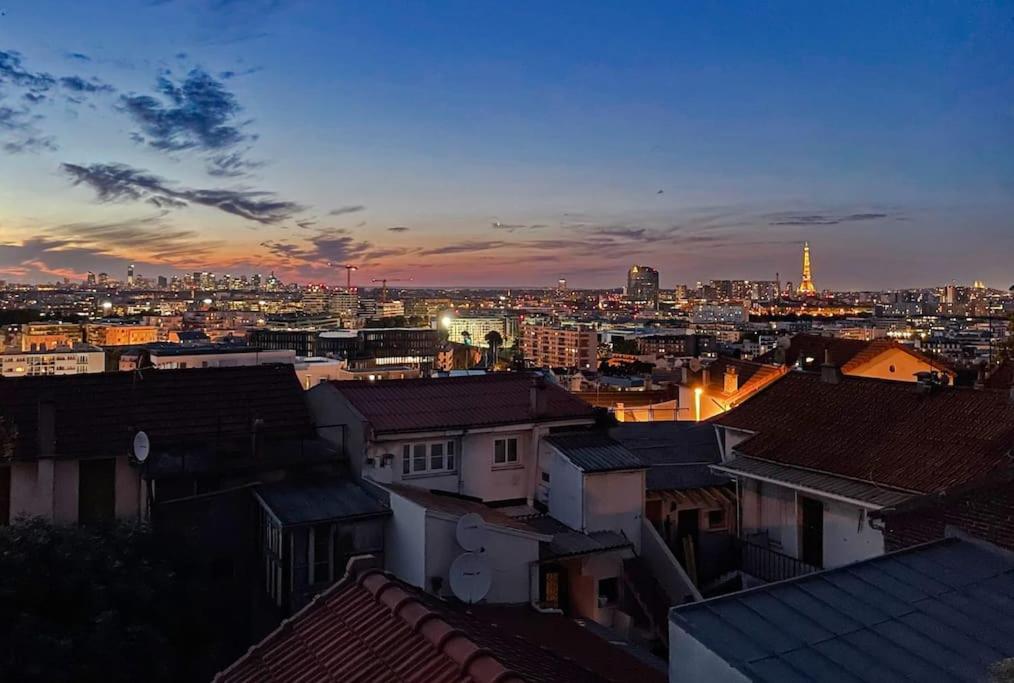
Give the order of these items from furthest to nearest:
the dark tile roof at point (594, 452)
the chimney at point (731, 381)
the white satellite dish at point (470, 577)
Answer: the chimney at point (731, 381) < the dark tile roof at point (594, 452) < the white satellite dish at point (470, 577)

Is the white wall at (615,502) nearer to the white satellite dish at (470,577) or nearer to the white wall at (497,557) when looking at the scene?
the white wall at (497,557)

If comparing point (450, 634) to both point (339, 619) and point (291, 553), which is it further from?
point (291, 553)

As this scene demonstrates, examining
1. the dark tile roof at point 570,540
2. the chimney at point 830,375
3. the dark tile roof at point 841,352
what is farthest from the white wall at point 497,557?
the dark tile roof at point 841,352

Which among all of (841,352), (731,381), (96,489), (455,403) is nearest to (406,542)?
(455,403)

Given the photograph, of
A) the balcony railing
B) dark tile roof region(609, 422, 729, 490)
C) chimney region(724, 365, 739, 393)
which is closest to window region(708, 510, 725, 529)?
dark tile roof region(609, 422, 729, 490)

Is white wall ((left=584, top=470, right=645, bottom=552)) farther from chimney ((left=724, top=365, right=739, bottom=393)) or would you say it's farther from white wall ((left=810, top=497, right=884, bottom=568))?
chimney ((left=724, top=365, right=739, bottom=393))

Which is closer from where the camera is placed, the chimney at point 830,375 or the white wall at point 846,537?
the white wall at point 846,537
